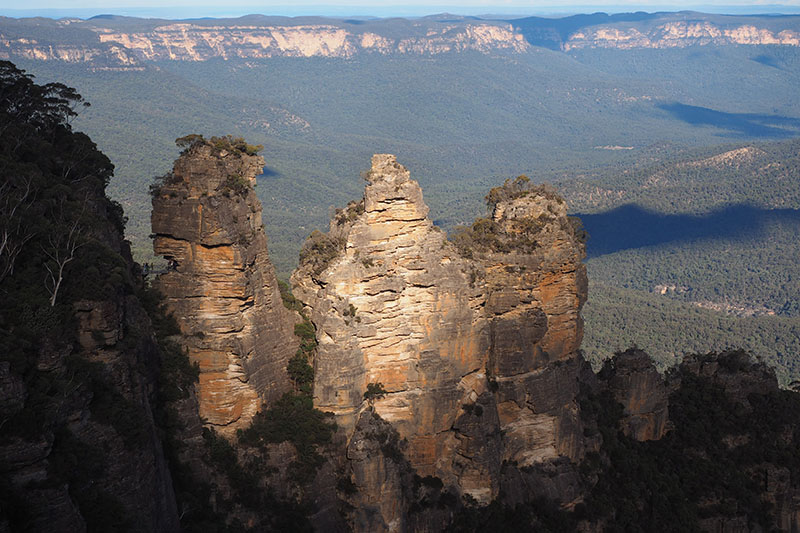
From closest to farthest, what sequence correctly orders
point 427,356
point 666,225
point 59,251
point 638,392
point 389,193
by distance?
point 59,251 < point 389,193 < point 427,356 < point 638,392 < point 666,225

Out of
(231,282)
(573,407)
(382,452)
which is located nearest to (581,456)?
(573,407)

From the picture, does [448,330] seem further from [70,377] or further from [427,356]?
[70,377]

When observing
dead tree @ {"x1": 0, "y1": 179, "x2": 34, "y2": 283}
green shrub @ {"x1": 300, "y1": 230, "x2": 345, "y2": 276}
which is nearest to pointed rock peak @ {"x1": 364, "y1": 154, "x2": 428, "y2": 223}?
green shrub @ {"x1": 300, "y1": 230, "x2": 345, "y2": 276}

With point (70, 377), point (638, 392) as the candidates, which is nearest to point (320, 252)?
point (70, 377)

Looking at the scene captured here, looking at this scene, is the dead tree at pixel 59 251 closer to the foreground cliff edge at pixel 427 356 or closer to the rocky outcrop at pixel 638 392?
the foreground cliff edge at pixel 427 356

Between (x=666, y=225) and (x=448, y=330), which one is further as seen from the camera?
(x=666, y=225)

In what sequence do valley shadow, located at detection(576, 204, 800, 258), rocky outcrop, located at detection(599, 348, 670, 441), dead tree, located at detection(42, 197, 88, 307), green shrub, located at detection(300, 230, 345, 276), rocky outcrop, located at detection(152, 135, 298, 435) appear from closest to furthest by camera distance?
dead tree, located at detection(42, 197, 88, 307) < rocky outcrop, located at detection(152, 135, 298, 435) < green shrub, located at detection(300, 230, 345, 276) < rocky outcrop, located at detection(599, 348, 670, 441) < valley shadow, located at detection(576, 204, 800, 258)

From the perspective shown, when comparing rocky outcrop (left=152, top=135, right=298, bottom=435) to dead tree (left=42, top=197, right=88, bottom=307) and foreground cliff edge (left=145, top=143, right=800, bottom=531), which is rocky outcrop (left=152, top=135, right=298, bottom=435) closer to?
foreground cliff edge (left=145, top=143, right=800, bottom=531)
